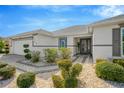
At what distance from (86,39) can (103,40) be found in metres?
7.63

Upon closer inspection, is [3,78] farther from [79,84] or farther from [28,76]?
[79,84]

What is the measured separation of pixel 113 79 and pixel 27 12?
33.9 feet

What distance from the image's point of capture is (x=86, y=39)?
18.9m

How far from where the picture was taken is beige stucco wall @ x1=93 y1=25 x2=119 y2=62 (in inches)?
432

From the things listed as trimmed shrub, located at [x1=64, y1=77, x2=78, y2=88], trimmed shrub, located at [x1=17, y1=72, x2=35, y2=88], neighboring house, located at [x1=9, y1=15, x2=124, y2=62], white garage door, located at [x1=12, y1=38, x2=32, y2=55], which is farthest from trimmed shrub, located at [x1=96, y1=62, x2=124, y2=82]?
white garage door, located at [x1=12, y1=38, x2=32, y2=55]

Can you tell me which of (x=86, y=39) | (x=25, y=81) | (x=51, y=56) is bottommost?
(x=25, y=81)

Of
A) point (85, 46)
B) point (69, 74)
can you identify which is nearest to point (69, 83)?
point (69, 74)

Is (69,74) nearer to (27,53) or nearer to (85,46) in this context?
(27,53)

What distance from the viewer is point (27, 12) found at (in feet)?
45.1

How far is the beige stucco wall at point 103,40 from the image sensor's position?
1097cm

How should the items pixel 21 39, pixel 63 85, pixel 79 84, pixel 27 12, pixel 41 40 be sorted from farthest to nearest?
pixel 21 39 < pixel 41 40 < pixel 27 12 < pixel 79 84 < pixel 63 85

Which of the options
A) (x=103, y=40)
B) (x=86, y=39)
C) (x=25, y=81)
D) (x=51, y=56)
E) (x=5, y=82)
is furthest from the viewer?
(x=86, y=39)

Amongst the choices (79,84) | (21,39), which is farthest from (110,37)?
(21,39)

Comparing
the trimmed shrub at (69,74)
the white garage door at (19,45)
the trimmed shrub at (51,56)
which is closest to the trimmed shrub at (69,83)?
the trimmed shrub at (69,74)
